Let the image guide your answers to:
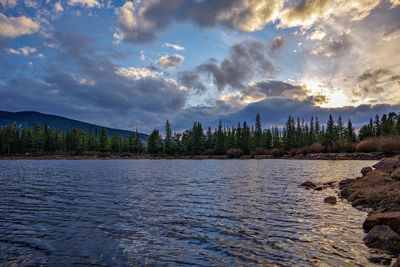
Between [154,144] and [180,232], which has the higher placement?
[154,144]

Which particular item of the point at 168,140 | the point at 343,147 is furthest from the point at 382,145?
the point at 168,140

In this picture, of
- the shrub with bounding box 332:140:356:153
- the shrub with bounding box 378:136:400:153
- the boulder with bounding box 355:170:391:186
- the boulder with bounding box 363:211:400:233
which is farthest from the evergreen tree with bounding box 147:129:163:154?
the boulder with bounding box 363:211:400:233

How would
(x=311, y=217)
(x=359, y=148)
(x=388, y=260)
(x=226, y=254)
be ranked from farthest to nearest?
(x=359, y=148)
(x=311, y=217)
(x=226, y=254)
(x=388, y=260)

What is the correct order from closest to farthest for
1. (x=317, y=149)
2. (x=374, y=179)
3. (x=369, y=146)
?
(x=374, y=179) < (x=369, y=146) < (x=317, y=149)

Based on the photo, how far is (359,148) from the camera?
77.7 meters

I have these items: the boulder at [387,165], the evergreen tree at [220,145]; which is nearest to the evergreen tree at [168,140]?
the evergreen tree at [220,145]

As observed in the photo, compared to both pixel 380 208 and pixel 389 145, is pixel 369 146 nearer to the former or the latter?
pixel 389 145

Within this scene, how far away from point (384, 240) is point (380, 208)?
4.25m

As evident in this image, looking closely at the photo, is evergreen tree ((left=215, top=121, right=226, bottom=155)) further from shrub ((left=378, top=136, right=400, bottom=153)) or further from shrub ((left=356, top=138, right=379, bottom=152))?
shrub ((left=378, top=136, right=400, bottom=153))

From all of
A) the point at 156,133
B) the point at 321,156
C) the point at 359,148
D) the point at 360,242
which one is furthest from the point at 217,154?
the point at 360,242

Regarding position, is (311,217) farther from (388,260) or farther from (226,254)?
(226,254)

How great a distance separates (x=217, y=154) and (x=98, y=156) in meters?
55.3

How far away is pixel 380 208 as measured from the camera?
10.6 m

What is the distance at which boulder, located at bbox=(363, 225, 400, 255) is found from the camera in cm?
688
